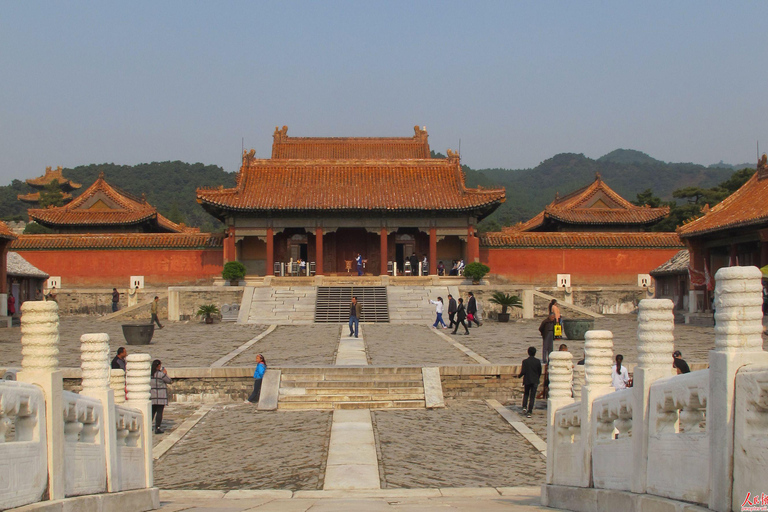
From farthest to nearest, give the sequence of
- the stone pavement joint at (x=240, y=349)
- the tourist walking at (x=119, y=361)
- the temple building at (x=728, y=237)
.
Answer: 1. the temple building at (x=728, y=237)
2. the stone pavement joint at (x=240, y=349)
3. the tourist walking at (x=119, y=361)

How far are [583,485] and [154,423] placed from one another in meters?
7.82

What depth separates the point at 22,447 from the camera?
548cm

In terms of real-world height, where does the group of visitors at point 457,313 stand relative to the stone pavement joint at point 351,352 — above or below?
above

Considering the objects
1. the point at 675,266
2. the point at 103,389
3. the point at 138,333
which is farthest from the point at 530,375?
the point at 675,266

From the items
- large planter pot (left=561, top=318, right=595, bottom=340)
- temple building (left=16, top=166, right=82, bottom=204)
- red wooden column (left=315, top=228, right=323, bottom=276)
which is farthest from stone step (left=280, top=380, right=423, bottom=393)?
temple building (left=16, top=166, right=82, bottom=204)

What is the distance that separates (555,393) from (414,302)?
2150cm

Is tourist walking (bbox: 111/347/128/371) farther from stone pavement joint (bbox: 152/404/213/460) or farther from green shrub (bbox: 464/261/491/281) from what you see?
green shrub (bbox: 464/261/491/281)

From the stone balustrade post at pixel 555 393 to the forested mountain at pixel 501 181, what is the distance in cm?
5632

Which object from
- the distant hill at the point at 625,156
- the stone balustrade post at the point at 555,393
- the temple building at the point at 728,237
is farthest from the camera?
the distant hill at the point at 625,156

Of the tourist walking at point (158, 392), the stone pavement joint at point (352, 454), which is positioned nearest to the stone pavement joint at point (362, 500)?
the stone pavement joint at point (352, 454)

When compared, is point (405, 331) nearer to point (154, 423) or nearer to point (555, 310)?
point (555, 310)

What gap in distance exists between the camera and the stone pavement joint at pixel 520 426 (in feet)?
36.9

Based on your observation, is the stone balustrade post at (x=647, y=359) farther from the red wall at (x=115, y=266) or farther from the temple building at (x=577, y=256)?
the red wall at (x=115, y=266)

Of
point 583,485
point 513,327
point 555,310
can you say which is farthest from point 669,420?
point 513,327
